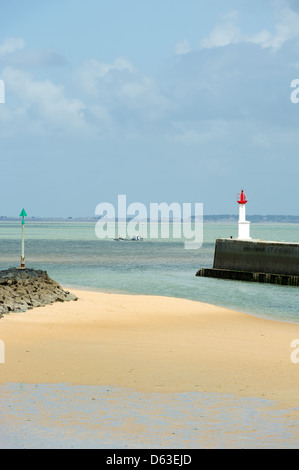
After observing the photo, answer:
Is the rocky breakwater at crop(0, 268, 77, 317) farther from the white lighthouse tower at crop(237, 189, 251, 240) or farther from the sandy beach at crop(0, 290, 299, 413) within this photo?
the white lighthouse tower at crop(237, 189, 251, 240)

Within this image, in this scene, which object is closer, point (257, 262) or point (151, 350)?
point (151, 350)

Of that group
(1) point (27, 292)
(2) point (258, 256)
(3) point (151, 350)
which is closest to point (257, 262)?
(2) point (258, 256)

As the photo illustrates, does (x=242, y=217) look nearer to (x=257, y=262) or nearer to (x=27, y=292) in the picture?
(x=257, y=262)

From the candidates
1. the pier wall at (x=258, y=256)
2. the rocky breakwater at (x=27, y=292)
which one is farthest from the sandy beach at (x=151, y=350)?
the pier wall at (x=258, y=256)

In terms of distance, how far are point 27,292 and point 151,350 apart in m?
6.96

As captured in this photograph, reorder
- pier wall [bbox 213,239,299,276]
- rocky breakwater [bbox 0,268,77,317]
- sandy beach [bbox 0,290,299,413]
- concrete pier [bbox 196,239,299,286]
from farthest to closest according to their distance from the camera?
pier wall [bbox 213,239,299,276] → concrete pier [bbox 196,239,299,286] → rocky breakwater [bbox 0,268,77,317] → sandy beach [bbox 0,290,299,413]

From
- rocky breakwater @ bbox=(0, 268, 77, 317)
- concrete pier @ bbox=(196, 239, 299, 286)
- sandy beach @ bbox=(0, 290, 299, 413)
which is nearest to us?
sandy beach @ bbox=(0, 290, 299, 413)

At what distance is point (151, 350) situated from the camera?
39.2 ft

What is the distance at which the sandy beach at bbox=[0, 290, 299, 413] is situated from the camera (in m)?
9.29

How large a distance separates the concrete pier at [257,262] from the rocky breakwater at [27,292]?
13839 millimetres

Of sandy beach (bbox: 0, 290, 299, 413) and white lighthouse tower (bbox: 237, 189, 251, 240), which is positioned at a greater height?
white lighthouse tower (bbox: 237, 189, 251, 240)

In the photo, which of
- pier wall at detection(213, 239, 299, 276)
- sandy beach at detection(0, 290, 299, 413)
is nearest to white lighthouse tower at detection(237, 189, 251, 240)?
pier wall at detection(213, 239, 299, 276)

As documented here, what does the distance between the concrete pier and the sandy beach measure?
1211cm

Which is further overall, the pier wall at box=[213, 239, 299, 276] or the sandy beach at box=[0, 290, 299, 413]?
the pier wall at box=[213, 239, 299, 276]
